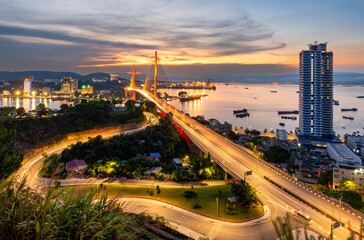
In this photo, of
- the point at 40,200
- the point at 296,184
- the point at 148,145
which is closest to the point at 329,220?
the point at 296,184

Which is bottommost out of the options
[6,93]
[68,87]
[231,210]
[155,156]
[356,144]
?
[356,144]

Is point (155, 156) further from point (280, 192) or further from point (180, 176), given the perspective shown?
point (280, 192)

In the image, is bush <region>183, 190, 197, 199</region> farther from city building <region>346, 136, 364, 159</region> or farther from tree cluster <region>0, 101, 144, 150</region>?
city building <region>346, 136, 364, 159</region>

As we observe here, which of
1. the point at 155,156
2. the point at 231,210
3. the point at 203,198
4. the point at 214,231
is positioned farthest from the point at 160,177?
the point at 214,231

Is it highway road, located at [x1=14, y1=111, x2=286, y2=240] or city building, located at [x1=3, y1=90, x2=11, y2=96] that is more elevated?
city building, located at [x1=3, y1=90, x2=11, y2=96]

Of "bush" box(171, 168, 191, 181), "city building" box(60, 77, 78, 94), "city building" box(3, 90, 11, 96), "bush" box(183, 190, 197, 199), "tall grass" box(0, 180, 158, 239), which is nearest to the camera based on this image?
"tall grass" box(0, 180, 158, 239)

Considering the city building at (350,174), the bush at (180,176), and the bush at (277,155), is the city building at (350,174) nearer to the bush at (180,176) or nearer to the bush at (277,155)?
the bush at (277,155)

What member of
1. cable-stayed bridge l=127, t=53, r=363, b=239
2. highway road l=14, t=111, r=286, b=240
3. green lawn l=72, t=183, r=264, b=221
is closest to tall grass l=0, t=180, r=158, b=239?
highway road l=14, t=111, r=286, b=240
